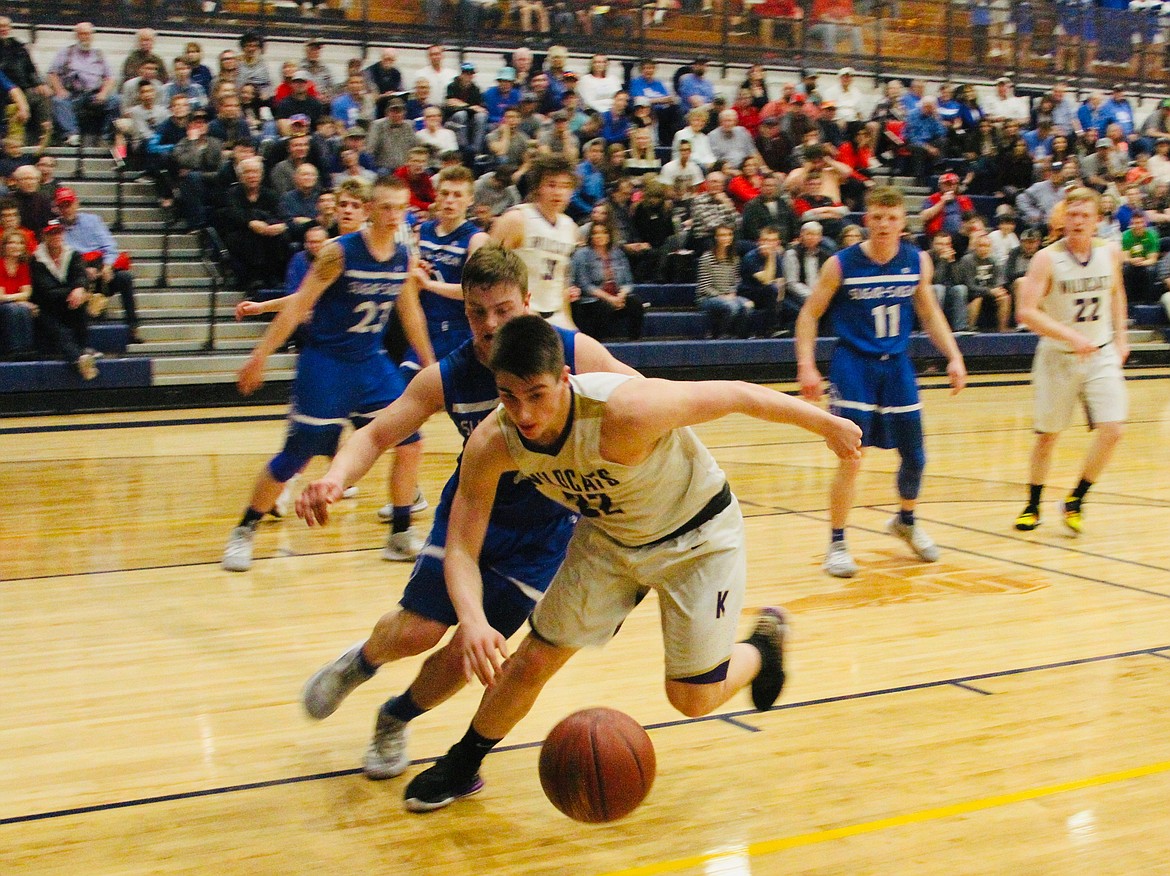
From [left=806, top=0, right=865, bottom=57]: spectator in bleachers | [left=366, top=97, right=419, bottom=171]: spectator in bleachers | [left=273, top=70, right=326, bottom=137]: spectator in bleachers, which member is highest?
[left=806, top=0, right=865, bottom=57]: spectator in bleachers

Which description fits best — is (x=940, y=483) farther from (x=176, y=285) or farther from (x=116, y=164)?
(x=116, y=164)

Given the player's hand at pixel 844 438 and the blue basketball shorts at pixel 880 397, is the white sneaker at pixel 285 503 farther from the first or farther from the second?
the player's hand at pixel 844 438

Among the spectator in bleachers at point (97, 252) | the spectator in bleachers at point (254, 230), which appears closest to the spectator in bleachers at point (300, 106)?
the spectator in bleachers at point (254, 230)

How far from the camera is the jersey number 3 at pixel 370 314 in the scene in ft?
20.3

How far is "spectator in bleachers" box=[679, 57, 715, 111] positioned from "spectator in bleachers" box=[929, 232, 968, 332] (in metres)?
3.73

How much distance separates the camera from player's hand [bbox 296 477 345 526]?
3275 millimetres

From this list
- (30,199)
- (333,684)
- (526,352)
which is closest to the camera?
(526,352)

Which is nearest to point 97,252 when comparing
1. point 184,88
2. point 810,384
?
point 184,88

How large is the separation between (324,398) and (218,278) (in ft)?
23.9

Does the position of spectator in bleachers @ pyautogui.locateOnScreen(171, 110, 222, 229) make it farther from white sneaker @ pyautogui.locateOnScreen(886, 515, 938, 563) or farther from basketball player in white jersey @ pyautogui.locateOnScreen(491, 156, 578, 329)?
white sneaker @ pyautogui.locateOnScreen(886, 515, 938, 563)

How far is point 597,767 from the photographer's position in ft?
10.2

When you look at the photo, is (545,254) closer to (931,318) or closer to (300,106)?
(931,318)

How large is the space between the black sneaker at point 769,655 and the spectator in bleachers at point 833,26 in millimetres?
16838

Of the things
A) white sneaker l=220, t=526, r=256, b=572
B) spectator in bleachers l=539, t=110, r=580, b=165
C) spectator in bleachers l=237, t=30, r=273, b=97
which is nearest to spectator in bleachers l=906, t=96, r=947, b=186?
spectator in bleachers l=539, t=110, r=580, b=165
